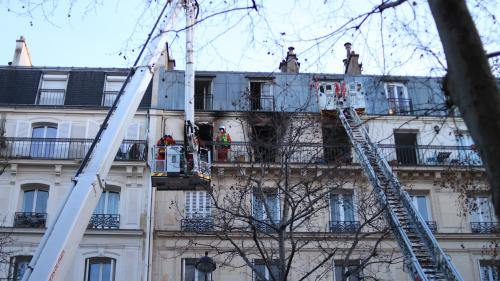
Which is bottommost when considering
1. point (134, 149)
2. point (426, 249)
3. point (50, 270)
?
point (50, 270)

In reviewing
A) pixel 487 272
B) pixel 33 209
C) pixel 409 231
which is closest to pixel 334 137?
pixel 487 272

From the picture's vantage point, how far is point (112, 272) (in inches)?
882

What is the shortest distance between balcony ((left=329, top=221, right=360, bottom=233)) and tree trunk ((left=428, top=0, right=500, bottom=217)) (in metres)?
18.2

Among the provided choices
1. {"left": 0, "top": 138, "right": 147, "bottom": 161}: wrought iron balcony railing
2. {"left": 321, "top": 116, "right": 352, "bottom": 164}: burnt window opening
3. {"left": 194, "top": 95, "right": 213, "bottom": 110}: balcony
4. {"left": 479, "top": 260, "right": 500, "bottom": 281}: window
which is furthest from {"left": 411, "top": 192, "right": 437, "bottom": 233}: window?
{"left": 0, "top": 138, "right": 147, "bottom": 161}: wrought iron balcony railing

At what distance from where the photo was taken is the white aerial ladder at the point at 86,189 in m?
11.1

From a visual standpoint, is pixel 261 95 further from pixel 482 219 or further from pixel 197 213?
pixel 482 219

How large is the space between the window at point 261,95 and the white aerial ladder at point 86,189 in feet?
28.3

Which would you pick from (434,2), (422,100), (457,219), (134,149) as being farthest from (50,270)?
(422,100)

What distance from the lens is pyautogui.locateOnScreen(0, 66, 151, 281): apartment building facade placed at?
2239 centimetres

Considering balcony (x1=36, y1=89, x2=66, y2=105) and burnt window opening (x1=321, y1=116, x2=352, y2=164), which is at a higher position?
balcony (x1=36, y1=89, x2=66, y2=105)

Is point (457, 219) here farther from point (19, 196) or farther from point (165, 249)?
point (19, 196)

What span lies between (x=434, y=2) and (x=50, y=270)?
7.63 m

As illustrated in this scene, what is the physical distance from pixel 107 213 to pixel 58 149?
10.0ft

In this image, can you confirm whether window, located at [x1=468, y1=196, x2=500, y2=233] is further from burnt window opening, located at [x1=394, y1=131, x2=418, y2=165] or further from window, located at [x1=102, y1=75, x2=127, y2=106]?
window, located at [x1=102, y1=75, x2=127, y2=106]
